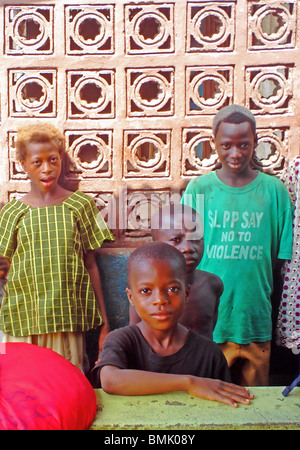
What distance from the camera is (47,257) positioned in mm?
2270

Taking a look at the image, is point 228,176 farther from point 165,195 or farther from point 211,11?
point 211,11

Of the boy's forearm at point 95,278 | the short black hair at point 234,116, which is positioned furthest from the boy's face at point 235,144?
the boy's forearm at point 95,278

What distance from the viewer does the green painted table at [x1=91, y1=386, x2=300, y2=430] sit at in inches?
58.6

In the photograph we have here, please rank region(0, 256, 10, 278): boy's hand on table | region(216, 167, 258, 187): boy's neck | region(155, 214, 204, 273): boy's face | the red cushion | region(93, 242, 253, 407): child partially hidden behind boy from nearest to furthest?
1. the red cushion
2. region(93, 242, 253, 407): child partially hidden behind boy
3. region(0, 256, 10, 278): boy's hand on table
4. region(155, 214, 204, 273): boy's face
5. region(216, 167, 258, 187): boy's neck

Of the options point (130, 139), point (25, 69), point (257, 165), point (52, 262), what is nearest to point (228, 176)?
point (257, 165)

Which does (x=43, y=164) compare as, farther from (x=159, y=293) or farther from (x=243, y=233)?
(x=243, y=233)

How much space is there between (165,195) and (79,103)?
62 cm

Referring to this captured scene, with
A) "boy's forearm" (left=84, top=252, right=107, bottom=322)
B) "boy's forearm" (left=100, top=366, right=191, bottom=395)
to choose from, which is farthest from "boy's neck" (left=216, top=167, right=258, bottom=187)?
"boy's forearm" (left=100, top=366, right=191, bottom=395)

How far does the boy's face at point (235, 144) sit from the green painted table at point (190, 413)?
1.05 m

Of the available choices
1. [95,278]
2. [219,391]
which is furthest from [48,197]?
[219,391]

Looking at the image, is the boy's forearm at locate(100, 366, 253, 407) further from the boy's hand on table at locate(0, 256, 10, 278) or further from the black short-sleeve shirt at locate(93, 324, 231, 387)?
the boy's hand on table at locate(0, 256, 10, 278)

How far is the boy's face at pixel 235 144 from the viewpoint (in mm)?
2252

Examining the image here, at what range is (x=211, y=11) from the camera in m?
2.31

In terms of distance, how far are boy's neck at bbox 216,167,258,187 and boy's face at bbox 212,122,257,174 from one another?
5 cm
